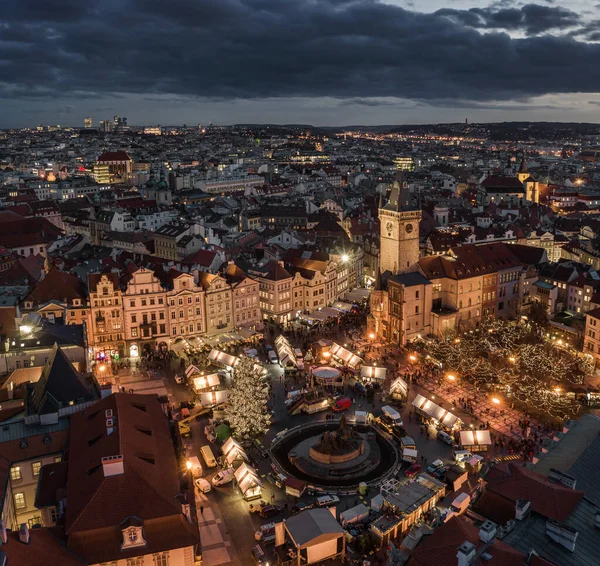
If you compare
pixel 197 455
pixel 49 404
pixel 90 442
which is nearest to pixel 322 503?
pixel 197 455

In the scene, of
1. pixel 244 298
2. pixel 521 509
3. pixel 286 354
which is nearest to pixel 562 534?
pixel 521 509

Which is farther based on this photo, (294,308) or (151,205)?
(151,205)

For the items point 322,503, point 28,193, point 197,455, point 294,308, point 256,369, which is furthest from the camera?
point 28,193

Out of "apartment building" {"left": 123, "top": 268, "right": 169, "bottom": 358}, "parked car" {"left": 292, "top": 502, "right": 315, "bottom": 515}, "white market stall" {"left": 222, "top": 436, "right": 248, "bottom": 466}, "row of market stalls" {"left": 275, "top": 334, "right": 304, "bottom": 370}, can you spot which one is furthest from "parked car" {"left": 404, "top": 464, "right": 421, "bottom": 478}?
"apartment building" {"left": 123, "top": 268, "right": 169, "bottom": 358}

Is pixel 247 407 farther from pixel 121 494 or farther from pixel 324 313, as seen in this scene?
pixel 324 313

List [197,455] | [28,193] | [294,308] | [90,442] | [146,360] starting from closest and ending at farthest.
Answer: [90,442] < [197,455] < [146,360] < [294,308] < [28,193]

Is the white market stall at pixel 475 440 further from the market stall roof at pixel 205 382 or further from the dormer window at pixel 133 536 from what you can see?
the dormer window at pixel 133 536

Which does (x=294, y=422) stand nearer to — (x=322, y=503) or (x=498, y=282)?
(x=322, y=503)
